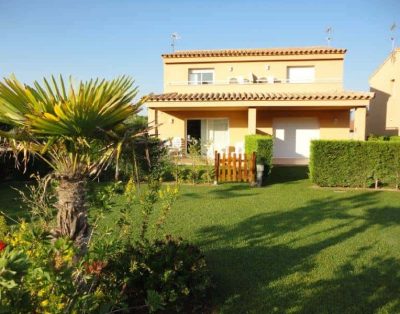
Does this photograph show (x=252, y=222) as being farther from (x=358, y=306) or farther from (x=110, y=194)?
(x=110, y=194)

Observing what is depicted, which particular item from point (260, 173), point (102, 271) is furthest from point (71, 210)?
point (260, 173)

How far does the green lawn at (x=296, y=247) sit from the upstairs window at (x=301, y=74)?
11960mm

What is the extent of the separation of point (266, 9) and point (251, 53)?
8822mm

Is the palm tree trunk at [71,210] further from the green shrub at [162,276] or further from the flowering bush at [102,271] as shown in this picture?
the green shrub at [162,276]

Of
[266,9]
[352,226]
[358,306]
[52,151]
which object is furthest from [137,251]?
[266,9]

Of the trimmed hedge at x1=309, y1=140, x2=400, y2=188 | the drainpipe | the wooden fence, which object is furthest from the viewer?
the wooden fence

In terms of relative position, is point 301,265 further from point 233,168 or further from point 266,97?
point 266,97

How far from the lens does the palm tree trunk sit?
299cm

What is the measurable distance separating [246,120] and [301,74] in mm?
4784

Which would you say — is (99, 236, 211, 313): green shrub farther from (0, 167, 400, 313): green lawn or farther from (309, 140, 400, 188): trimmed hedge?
(309, 140, 400, 188): trimmed hedge

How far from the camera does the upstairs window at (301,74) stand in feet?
69.5

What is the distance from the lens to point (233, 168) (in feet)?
42.2

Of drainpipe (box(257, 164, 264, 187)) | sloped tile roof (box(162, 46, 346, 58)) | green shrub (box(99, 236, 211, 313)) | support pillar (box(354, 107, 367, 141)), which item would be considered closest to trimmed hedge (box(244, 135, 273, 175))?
drainpipe (box(257, 164, 264, 187))

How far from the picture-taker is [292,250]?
5855 mm
